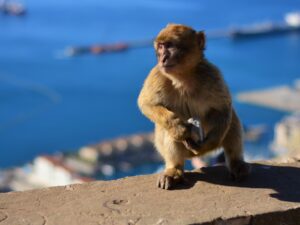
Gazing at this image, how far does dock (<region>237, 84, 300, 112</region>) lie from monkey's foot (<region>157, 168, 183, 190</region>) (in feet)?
98.9

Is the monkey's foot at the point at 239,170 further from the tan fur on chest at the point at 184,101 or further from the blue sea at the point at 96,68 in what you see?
the blue sea at the point at 96,68

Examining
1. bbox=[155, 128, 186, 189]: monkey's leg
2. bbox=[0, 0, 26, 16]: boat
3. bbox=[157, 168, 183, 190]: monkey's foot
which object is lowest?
bbox=[157, 168, 183, 190]: monkey's foot

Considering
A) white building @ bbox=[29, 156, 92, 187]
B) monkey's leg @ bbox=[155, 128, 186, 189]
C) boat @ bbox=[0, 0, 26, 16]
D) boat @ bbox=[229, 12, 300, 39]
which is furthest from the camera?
boat @ bbox=[0, 0, 26, 16]

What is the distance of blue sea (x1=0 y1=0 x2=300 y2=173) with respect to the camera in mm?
29266

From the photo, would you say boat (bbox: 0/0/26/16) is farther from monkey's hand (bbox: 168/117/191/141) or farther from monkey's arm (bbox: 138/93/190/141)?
monkey's hand (bbox: 168/117/191/141)

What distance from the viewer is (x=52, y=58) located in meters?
39.5

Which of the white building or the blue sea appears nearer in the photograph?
the white building

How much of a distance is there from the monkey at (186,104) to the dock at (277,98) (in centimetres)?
3001

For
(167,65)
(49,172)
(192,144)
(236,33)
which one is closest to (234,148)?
(192,144)

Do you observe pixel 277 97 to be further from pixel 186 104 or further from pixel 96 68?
pixel 186 104

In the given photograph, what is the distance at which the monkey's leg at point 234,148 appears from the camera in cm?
261

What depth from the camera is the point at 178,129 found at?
2494mm

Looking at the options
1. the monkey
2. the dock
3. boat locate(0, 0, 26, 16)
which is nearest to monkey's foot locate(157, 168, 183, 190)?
the monkey

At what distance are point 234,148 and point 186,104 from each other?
0.98ft
